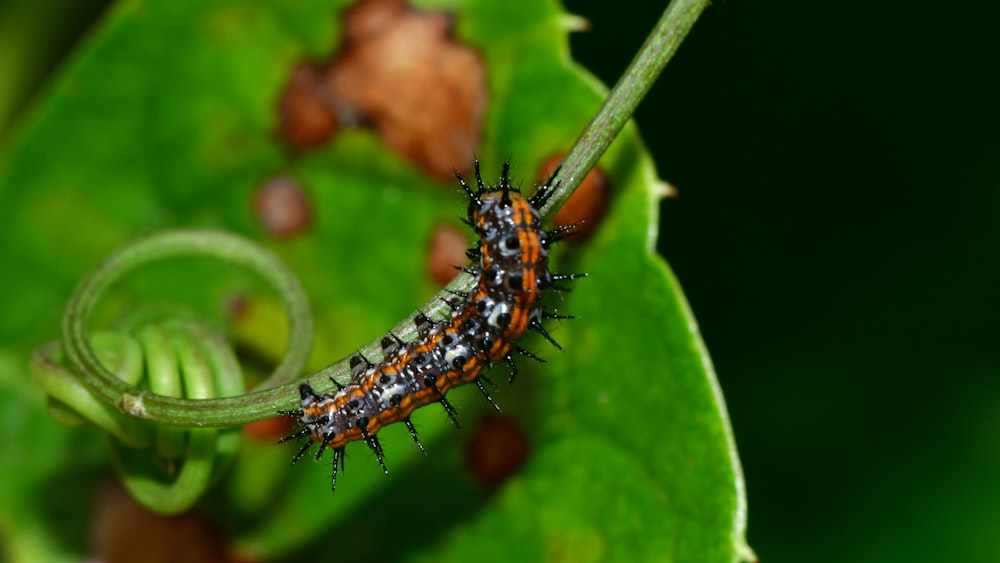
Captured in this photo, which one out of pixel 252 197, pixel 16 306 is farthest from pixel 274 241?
pixel 16 306

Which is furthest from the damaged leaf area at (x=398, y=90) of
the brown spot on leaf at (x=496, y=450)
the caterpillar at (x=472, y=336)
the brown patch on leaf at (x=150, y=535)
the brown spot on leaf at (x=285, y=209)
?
the brown patch on leaf at (x=150, y=535)

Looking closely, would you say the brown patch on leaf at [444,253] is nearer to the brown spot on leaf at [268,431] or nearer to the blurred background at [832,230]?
the brown spot on leaf at [268,431]

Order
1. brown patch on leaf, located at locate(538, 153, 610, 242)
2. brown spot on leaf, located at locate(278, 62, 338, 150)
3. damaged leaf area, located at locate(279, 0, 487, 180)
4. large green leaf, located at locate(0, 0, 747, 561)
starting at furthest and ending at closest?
1. brown spot on leaf, located at locate(278, 62, 338, 150)
2. damaged leaf area, located at locate(279, 0, 487, 180)
3. brown patch on leaf, located at locate(538, 153, 610, 242)
4. large green leaf, located at locate(0, 0, 747, 561)

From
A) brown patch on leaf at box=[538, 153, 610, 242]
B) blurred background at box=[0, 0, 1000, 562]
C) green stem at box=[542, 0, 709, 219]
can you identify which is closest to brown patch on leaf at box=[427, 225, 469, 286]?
brown patch on leaf at box=[538, 153, 610, 242]

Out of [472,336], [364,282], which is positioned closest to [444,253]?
[364,282]

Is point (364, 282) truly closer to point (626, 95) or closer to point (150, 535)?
point (150, 535)

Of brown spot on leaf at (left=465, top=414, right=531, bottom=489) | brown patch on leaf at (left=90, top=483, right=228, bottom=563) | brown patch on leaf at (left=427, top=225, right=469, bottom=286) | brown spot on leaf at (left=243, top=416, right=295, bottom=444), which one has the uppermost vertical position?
brown patch on leaf at (left=427, top=225, right=469, bottom=286)

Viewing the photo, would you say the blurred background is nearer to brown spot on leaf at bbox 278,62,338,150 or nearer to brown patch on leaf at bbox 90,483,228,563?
brown spot on leaf at bbox 278,62,338,150
